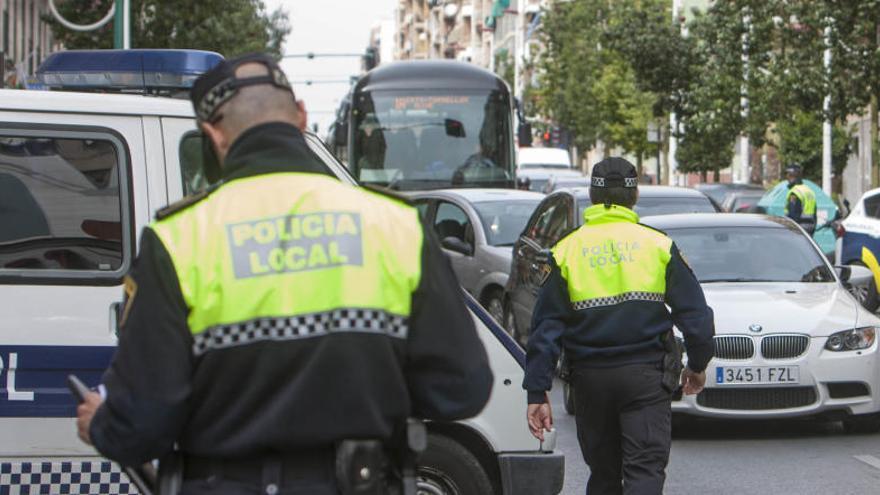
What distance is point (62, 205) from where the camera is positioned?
6148 millimetres

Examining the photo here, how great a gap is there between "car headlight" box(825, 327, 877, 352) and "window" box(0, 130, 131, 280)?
6501 millimetres

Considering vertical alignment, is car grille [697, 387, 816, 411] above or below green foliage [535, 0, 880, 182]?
below

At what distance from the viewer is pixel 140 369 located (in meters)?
3.46

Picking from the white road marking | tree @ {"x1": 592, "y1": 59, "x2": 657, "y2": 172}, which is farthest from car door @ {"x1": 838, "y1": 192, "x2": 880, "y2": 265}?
tree @ {"x1": 592, "y1": 59, "x2": 657, "y2": 172}

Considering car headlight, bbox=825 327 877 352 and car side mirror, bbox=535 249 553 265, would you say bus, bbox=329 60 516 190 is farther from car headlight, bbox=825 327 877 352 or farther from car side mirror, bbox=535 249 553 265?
car headlight, bbox=825 327 877 352

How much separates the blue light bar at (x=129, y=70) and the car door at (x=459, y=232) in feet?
31.4

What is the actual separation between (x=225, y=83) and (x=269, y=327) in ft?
1.81

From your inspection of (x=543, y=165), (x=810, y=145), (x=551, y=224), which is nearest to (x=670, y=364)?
(x=551, y=224)

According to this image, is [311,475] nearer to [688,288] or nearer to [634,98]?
[688,288]

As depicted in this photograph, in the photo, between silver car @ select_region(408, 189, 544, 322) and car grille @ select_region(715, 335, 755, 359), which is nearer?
car grille @ select_region(715, 335, 755, 359)

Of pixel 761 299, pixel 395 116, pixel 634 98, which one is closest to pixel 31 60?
pixel 395 116

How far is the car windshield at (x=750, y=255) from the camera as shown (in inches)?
497

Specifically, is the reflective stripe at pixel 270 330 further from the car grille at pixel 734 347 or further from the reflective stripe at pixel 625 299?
the car grille at pixel 734 347

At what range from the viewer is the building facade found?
3919cm
